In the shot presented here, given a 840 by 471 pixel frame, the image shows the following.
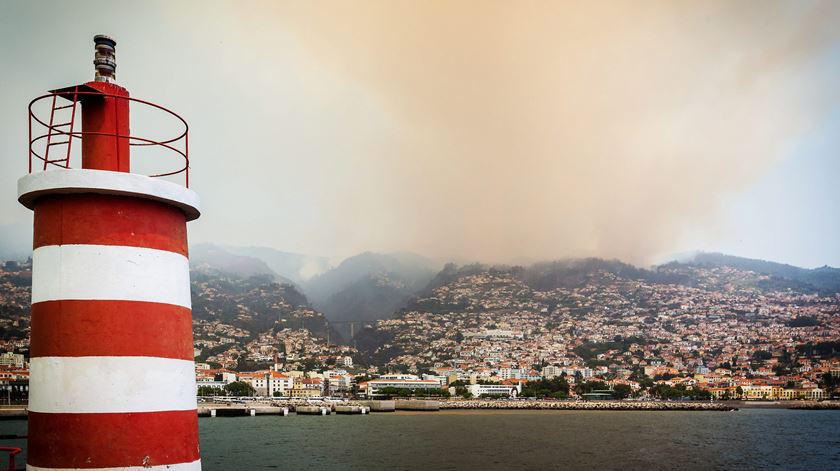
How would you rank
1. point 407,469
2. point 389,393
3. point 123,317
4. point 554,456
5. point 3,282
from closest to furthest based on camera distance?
point 123,317, point 407,469, point 554,456, point 389,393, point 3,282

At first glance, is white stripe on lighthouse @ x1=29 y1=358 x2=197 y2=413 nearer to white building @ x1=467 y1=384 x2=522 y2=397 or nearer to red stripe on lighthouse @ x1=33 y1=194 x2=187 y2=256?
red stripe on lighthouse @ x1=33 y1=194 x2=187 y2=256

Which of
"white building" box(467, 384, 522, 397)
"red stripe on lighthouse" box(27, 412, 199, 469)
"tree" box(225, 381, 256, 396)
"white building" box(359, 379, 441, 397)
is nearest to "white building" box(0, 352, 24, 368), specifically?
"tree" box(225, 381, 256, 396)

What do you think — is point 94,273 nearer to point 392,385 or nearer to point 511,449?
point 511,449

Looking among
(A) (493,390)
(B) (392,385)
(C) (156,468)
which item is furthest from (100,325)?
(A) (493,390)

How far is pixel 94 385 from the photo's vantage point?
146 inches

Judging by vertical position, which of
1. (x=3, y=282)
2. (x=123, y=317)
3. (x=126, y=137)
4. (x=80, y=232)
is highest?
(x=3, y=282)

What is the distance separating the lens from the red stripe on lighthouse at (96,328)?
3.72 meters

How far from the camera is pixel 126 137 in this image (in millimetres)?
4082

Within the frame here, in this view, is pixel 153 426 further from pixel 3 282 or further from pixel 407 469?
pixel 3 282

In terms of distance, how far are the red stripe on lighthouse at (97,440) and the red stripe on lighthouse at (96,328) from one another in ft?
0.87

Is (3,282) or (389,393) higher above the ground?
(3,282)

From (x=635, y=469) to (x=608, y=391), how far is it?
133516 mm

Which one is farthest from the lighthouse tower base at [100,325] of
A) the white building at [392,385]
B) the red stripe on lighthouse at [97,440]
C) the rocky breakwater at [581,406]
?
the white building at [392,385]

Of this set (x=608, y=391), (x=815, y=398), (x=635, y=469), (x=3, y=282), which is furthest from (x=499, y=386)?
(x=635, y=469)
